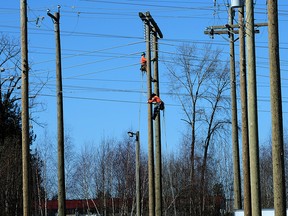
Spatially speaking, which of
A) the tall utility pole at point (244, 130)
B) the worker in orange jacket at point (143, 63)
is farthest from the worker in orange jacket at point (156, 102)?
the tall utility pole at point (244, 130)

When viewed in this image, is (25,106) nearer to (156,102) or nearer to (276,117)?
(156,102)

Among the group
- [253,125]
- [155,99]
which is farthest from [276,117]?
[155,99]

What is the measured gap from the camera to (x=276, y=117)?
15.2 meters

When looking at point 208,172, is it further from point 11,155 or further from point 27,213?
point 27,213

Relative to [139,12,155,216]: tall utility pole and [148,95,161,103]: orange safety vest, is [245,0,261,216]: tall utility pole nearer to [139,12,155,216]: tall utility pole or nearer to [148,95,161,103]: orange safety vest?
[148,95,161,103]: orange safety vest

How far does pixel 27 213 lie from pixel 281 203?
1073 cm

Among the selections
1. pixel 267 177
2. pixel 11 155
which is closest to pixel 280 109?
pixel 11 155

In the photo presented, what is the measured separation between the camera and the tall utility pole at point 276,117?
48.9ft

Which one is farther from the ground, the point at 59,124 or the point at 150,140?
the point at 59,124

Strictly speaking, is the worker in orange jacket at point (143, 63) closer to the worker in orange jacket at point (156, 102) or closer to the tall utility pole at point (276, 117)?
the worker in orange jacket at point (156, 102)

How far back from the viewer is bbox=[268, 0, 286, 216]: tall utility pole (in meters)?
14.9

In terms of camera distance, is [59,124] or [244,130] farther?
[59,124]

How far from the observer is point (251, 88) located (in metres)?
18.0

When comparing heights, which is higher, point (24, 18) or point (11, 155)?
point (24, 18)
